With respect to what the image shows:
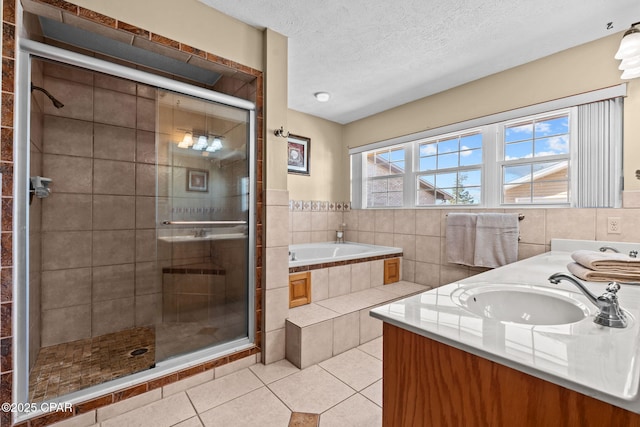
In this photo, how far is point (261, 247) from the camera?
2.08 m

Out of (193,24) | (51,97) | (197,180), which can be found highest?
(193,24)

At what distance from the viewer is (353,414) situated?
1548 millimetres

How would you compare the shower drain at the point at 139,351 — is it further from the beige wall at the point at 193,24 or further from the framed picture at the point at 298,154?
the framed picture at the point at 298,154

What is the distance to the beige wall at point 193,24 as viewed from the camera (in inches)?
60.6

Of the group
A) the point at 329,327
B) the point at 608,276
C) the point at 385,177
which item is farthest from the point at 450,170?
the point at 329,327

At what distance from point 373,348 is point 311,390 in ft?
2.37

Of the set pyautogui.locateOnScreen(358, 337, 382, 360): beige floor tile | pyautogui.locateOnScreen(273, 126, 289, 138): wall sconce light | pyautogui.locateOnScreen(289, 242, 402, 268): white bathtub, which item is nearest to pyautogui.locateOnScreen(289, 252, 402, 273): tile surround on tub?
pyautogui.locateOnScreen(289, 242, 402, 268): white bathtub

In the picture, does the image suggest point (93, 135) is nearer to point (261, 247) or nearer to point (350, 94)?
point (261, 247)

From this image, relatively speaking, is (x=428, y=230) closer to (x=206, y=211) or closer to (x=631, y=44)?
(x=631, y=44)

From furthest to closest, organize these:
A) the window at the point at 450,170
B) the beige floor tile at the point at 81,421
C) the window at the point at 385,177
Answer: the window at the point at 385,177
the window at the point at 450,170
the beige floor tile at the point at 81,421

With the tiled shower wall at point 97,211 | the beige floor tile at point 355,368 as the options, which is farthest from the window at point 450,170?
the tiled shower wall at point 97,211

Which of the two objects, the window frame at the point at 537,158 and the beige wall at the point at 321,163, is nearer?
the window frame at the point at 537,158

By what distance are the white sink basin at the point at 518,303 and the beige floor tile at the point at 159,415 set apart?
5.02 ft

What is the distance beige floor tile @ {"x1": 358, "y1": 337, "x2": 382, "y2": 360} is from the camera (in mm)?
2206
